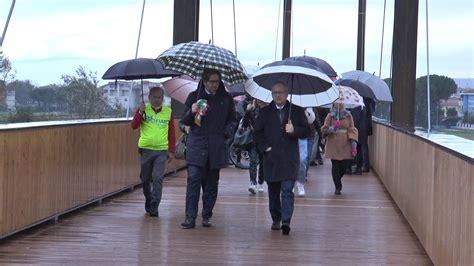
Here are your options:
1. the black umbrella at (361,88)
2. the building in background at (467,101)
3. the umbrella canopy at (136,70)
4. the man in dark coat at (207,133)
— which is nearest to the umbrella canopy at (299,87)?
the man in dark coat at (207,133)

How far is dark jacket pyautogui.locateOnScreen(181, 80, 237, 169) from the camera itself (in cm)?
830

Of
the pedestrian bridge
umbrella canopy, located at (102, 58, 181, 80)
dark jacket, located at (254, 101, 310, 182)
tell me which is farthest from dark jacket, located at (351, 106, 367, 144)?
dark jacket, located at (254, 101, 310, 182)

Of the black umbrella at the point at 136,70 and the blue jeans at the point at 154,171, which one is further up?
the black umbrella at the point at 136,70

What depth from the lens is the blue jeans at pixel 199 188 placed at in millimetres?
8359

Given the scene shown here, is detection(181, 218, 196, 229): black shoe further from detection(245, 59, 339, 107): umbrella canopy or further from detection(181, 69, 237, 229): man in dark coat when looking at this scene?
detection(245, 59, 339, 107): umbrella canopy

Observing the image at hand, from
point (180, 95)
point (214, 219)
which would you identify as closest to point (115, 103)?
point (180, 95)

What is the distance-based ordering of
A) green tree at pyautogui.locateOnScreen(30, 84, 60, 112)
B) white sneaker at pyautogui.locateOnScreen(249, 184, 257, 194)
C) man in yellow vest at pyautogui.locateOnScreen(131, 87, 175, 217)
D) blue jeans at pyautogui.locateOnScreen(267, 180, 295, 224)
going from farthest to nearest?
white sneaker at pyautogui.locateOnScreen(249, 184, 257, 194), man in yellow vest at pyautogui.locateOnScreen(131, 87, 175, 217), green tree at pyautogui.locateOnScreen(30, 84, 60, 112), blue jeans at pyautogui.locateOnScreen(267, 180, 295, 224)

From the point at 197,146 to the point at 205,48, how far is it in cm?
100

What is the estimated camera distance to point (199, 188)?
8.41 metres

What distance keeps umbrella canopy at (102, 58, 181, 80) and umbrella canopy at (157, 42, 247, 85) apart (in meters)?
0.78

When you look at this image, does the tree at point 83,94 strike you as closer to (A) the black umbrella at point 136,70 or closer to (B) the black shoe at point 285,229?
(A) the black umbrella at point 136,70

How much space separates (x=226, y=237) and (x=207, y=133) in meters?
1.04

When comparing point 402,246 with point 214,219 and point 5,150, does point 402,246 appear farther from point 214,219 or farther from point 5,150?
point 5,150

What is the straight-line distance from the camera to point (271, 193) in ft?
27.7
